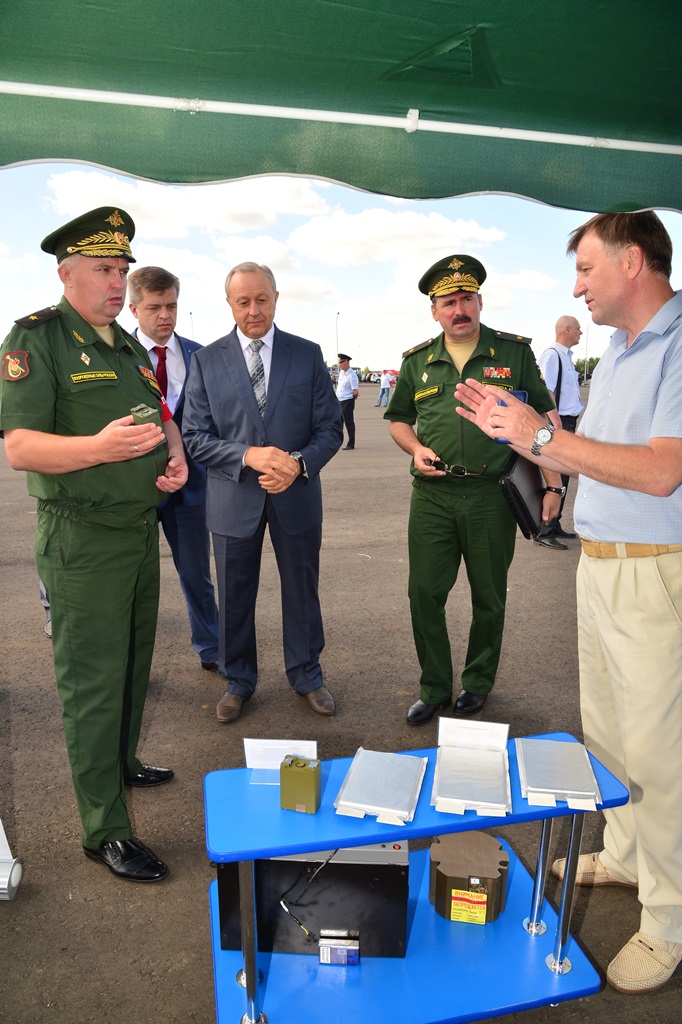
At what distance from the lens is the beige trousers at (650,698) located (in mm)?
2176

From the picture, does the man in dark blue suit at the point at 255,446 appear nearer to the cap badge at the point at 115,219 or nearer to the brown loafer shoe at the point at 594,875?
the cap badge at the point at 115,219

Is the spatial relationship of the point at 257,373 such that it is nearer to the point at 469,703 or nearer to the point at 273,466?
the point at 273,466

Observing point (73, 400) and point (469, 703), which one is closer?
point (73, 400)

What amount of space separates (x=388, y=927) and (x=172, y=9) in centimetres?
271

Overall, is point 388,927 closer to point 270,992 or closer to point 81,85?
point 270,992

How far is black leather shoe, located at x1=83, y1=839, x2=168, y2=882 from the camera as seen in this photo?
8.83 feet

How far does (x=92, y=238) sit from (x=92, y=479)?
84cm

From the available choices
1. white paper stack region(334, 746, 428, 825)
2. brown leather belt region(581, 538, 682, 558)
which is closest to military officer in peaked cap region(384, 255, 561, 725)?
brown leather belt region(581, 538, 682, 558)

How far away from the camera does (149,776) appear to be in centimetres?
331

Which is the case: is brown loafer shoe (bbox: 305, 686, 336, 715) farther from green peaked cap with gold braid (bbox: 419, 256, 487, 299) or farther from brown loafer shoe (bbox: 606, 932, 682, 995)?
green peaked cap with gold braid (bbox: 419, 256, 487, 299)

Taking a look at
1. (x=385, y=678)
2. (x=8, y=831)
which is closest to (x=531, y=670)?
(x=385, y=678)

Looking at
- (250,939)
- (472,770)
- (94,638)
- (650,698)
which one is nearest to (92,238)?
(94,638)

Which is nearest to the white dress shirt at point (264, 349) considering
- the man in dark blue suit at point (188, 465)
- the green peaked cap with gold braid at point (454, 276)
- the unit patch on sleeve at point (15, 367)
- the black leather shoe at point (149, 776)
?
the man in dark blue suit at point (188, 465)

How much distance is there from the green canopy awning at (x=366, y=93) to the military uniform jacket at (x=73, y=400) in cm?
56
